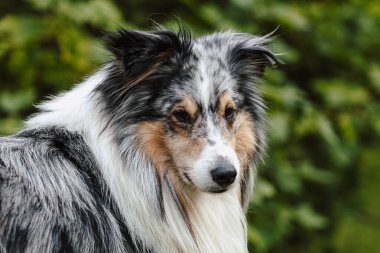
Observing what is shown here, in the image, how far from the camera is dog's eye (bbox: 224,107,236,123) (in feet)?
15.3

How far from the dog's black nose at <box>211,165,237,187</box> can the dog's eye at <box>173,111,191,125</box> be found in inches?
12.7

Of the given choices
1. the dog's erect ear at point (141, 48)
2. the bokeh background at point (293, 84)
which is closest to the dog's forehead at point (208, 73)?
the dog's erect ear at point (141, 48)

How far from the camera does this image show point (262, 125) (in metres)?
4.98

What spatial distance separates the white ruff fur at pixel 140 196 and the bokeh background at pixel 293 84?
1682 millimetres

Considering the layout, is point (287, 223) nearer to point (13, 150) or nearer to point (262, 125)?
point (262, 125)

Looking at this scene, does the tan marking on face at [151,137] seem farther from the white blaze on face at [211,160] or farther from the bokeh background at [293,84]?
the bokeh background at [293,84]

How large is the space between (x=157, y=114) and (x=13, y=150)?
30.5 inches

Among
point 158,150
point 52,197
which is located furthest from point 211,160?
point 52,197

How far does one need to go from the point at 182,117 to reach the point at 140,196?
1.59 feet

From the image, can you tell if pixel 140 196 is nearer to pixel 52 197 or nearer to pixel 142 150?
pixel 142 150

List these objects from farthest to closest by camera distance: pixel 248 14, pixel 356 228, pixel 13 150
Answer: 1. pixel 356 228
2. pixel 248 14
3. pixel 13 150

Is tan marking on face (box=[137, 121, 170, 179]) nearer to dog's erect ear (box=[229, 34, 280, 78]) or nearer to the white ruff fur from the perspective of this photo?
the white ruff fur

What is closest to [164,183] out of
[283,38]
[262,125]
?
[262,125]

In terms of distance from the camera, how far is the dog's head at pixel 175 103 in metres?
4.50
